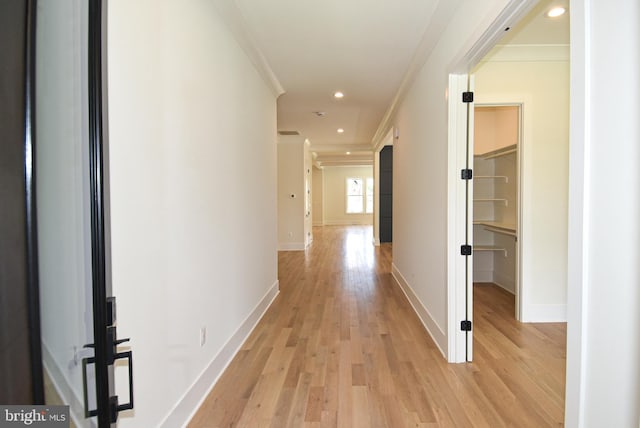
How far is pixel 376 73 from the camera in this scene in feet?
11.9

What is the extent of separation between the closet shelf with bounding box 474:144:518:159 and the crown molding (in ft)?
9.42

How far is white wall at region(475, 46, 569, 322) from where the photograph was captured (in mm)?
3189

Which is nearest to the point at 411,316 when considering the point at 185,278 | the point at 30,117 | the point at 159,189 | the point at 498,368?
the point at 498,368

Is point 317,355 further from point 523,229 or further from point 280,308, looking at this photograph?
point 523,229

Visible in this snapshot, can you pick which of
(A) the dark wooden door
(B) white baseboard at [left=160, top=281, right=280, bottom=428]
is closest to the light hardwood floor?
(B) white baseboard at [left=160, top=281, right=280, bottom=428]

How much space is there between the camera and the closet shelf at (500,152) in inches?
148

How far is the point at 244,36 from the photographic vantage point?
266 centimetres

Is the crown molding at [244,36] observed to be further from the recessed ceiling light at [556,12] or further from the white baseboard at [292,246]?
the white baseboard at [292,246]

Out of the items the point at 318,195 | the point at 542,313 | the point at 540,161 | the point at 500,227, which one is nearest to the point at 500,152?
the point at 540,161

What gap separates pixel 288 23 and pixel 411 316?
3017mm

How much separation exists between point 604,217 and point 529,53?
9.56ft

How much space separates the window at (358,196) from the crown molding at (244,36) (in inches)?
463

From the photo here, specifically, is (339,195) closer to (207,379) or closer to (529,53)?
(529,53)

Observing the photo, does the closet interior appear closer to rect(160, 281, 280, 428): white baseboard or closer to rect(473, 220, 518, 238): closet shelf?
rect(473, 220, 518, 238): closet shelf
